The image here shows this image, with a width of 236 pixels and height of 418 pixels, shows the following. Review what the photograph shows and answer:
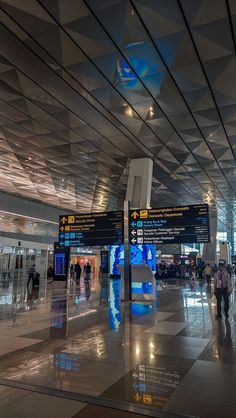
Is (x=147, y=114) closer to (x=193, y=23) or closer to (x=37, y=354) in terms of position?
(x=193, y=23)

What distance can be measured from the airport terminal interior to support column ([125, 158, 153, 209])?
0.08m

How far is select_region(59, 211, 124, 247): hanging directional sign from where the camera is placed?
1556cm

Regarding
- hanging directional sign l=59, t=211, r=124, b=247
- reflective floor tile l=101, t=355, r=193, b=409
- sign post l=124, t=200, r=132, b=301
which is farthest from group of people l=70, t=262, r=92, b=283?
reflective floor tile l=101, t=355, r=193, b=409

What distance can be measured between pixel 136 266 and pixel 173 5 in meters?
10.8

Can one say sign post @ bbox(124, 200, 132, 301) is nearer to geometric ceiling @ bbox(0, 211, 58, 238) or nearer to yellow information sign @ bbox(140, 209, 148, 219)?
yellow information sign @ bbox(140, 209, 148, 219)

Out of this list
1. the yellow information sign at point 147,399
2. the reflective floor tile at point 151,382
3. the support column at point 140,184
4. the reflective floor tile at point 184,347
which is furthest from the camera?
the support column at point 140,184

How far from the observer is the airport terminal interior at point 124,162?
4.49 metres

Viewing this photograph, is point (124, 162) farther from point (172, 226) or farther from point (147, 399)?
point (147, 399)

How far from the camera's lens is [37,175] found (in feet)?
Answer: 68.6

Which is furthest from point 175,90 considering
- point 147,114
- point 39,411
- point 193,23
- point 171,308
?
point 39,411

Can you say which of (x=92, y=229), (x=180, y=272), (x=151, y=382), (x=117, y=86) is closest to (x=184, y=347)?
(x=151, y=382)

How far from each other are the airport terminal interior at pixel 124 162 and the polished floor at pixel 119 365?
0.09ft

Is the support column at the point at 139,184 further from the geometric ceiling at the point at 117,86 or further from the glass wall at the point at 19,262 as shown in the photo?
the glass wall at the point at 19,262

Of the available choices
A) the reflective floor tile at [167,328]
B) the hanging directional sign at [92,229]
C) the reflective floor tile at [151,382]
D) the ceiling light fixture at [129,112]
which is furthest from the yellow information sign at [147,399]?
the hanging directional sign at [92,229]
